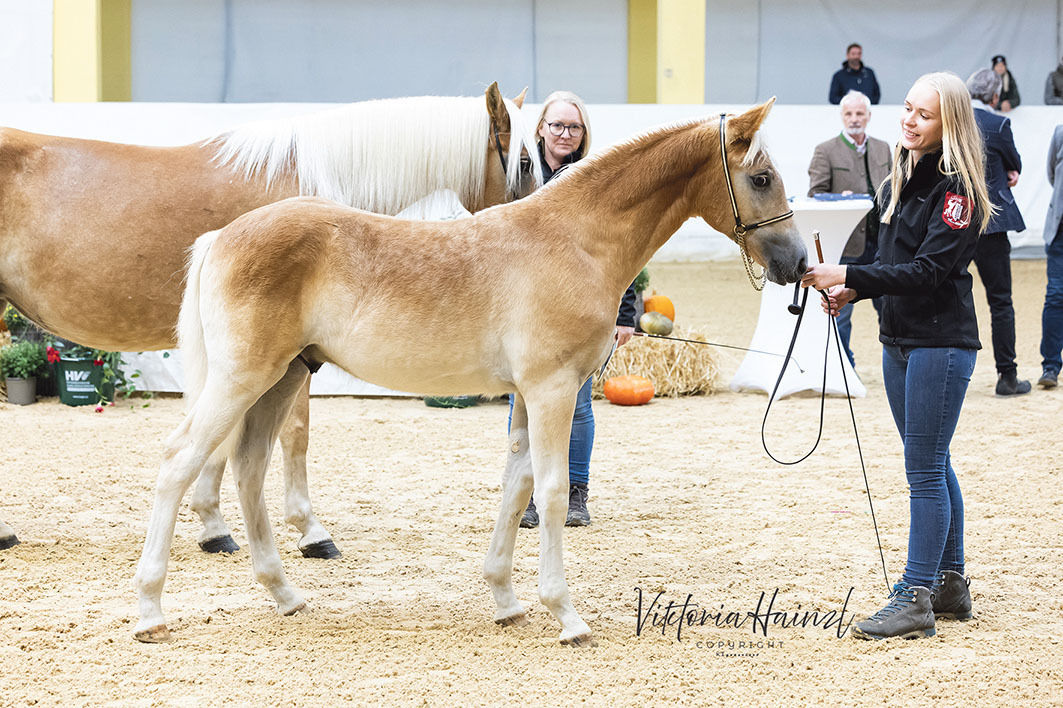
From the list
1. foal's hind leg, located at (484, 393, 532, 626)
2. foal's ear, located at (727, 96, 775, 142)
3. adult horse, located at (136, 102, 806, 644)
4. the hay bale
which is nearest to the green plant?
the hay bale

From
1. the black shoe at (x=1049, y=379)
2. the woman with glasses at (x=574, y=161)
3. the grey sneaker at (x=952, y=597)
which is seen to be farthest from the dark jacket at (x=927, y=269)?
the black shoe at (x=1049, y=379)

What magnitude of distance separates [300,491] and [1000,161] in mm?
6048

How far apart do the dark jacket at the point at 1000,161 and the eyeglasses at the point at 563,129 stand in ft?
14.3

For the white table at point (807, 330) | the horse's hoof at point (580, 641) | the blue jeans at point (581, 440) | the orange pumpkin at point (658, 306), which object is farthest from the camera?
the orange pumpkin at point (658, 306)

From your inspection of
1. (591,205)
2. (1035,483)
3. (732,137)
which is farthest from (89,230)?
(1035,483)

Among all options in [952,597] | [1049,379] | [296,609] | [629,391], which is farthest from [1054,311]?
[296,609]

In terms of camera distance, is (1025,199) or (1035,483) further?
(1025,199)

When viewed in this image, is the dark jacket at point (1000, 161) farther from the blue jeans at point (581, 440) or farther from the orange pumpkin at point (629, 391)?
the blue jeans at point (581, 440)

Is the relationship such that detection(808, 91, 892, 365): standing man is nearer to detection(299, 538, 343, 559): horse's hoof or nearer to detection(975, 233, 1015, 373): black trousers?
detection(975, 233, 1015, 373): black trousers

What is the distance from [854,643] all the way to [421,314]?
71.5 inches

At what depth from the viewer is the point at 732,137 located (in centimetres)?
347

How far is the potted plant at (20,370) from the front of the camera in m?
7.89

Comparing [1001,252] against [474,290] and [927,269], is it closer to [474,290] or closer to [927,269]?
[927,269]

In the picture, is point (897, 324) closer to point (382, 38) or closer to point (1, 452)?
point (1, 452)
